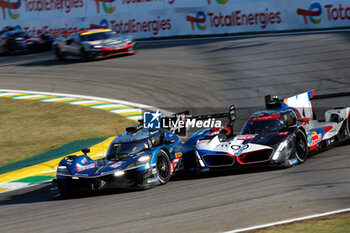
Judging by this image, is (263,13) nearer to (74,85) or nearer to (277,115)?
(74,85)

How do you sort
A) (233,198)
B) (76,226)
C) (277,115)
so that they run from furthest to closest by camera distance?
1. (277,115)
2. (233,198)
3. (76,226)

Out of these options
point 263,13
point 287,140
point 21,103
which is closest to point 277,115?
point 287,140

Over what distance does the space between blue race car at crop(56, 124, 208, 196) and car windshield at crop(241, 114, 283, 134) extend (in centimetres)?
128

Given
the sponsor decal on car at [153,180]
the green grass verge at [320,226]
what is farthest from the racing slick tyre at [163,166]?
the green grass verge at [320,226]

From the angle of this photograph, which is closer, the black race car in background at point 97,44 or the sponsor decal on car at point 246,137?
the sponsor decal on car at point 246,137

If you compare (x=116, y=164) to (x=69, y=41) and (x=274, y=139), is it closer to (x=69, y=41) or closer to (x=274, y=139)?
(x=274, y=139)

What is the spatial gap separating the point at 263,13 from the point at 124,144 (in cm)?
1796

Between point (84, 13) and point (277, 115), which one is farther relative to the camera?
point (84, 13)

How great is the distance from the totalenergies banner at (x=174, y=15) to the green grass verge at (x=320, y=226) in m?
19.8

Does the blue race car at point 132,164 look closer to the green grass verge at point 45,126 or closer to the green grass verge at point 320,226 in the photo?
the green grass verge at point 320,226

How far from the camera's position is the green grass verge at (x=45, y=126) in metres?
15.4

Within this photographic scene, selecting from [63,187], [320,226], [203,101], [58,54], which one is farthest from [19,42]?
[320,226]

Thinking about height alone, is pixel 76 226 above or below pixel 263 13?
below

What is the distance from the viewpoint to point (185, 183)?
10492 mm
